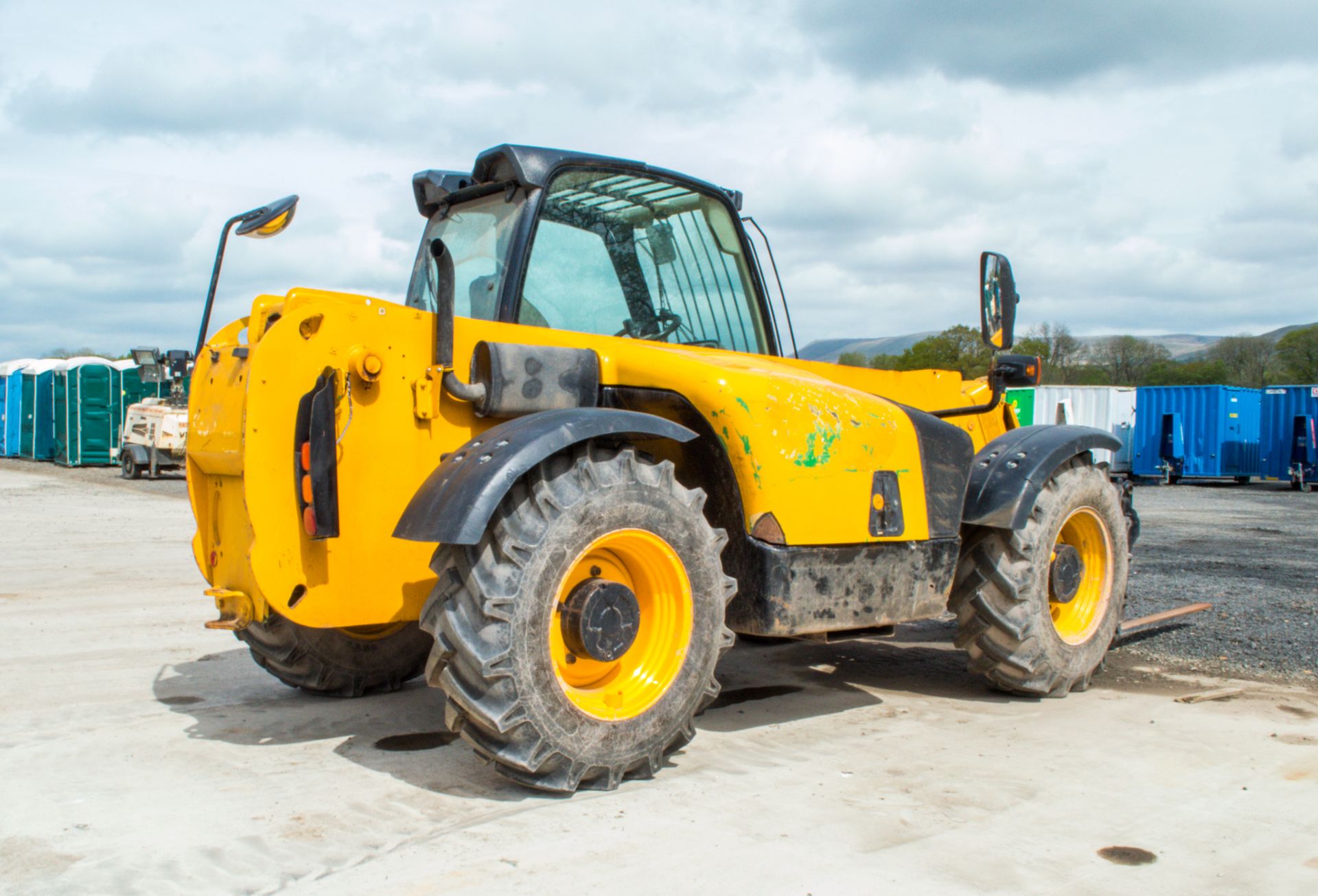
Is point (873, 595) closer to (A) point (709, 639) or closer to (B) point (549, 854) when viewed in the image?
(A) point (709, 639)

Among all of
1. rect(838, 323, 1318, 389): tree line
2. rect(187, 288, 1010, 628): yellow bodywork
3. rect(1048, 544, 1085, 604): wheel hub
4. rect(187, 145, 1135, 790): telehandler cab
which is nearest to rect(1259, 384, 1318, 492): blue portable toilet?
rect(838, 323, 1318, 389): tree line

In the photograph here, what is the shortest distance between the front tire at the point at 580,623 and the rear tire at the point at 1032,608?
169cm

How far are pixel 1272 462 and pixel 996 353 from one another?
26675mm

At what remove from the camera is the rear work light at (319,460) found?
151 inches

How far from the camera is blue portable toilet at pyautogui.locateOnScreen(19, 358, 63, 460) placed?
96.6ft

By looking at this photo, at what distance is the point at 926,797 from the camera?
390 cm

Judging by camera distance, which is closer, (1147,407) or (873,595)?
(873,595)

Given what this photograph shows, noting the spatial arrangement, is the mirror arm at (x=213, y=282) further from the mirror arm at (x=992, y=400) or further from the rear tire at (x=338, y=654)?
the mirror arm at (x=992, y=400)

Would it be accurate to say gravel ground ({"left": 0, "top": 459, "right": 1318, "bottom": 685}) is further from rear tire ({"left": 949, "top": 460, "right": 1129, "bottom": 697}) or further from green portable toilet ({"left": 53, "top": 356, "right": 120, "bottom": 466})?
green portable toilet ({"left": 53, "top": 356, "right": 120, "bottom": 466})

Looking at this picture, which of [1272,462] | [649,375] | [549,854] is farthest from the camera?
[1272,462]

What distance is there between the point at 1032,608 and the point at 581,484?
259 centimetres

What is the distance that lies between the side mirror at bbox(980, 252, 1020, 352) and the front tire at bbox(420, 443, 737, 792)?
1.71 metres

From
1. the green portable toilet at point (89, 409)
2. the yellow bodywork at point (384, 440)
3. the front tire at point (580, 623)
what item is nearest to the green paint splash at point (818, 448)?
the yellow bodywork at point (384, 440)

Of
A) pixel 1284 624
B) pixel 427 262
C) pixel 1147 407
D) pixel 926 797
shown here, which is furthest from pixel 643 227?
pixel 1147 407
